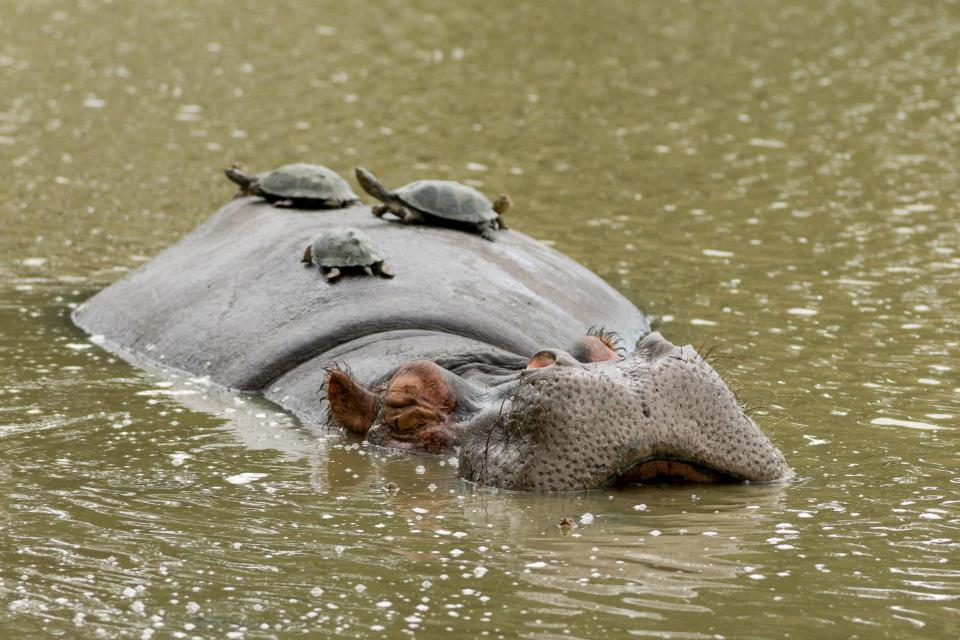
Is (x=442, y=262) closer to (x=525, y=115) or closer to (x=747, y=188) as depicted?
(x=747, y=188)

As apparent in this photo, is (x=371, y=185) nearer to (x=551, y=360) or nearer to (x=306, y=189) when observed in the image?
(x=306, y=189)

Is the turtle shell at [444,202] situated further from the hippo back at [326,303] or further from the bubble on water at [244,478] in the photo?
the bubble on water at [244,478]

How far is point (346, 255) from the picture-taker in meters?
10.4

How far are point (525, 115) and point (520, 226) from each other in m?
7.08

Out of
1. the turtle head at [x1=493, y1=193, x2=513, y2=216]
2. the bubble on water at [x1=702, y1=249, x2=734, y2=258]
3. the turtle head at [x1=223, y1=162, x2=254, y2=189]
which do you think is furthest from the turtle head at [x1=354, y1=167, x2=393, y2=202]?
the bubble on water at [x1=702, y1=249, x2=734, y2=258]

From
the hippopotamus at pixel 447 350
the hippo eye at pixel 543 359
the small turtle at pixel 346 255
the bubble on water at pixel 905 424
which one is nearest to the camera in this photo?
the hippopotamus at pixel 447 350

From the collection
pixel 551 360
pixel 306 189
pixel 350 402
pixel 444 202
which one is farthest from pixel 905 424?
pixel 306 189

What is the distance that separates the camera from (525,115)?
22703mm

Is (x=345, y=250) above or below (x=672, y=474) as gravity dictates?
above

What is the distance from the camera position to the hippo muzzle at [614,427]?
24.6 feet

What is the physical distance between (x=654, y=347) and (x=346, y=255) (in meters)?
3.01

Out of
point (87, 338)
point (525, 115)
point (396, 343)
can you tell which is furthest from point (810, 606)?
point (525, 115)

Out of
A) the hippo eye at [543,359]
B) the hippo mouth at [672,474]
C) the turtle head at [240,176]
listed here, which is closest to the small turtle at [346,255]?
the turtle head at [240,176]

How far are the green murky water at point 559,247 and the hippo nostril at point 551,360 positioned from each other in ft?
2.09
